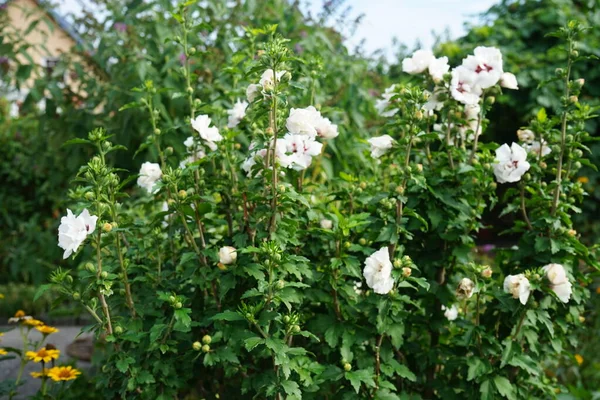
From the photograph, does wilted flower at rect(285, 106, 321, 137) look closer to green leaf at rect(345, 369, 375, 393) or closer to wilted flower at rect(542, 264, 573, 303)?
green leaf at rect(345, 369, 375, 393)

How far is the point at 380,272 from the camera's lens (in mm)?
1814

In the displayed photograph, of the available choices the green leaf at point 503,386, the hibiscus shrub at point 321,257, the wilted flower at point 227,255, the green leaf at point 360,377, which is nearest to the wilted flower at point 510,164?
the hibiscus shrub at point 321,257

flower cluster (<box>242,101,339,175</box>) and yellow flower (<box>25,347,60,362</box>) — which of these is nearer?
flower cluster (<box>242,101,339,175</box>)

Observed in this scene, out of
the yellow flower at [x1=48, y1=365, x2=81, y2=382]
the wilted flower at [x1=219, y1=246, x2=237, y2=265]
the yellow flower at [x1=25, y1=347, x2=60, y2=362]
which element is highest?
the wilted flower at [x1=219, y1=246, x2=237, y2=265]

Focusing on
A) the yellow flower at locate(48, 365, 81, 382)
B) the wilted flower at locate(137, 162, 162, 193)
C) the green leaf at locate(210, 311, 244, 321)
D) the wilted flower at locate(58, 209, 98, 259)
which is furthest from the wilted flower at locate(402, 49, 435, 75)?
the yellow flower at locate(48, 365, 81, 382)

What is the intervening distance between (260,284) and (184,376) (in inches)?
20.8

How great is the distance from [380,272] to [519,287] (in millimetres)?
474

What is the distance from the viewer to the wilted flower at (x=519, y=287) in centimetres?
192

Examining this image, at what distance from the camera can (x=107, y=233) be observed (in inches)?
73.0

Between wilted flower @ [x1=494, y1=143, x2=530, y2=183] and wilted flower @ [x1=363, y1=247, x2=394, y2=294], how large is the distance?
54 centimetres

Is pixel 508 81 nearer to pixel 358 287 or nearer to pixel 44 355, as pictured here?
pixel 358 287

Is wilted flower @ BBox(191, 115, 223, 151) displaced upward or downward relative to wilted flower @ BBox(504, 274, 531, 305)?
upward

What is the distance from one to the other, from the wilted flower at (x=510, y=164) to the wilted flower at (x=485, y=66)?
0.75 feet

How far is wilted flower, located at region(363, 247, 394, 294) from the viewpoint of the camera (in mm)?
1806
